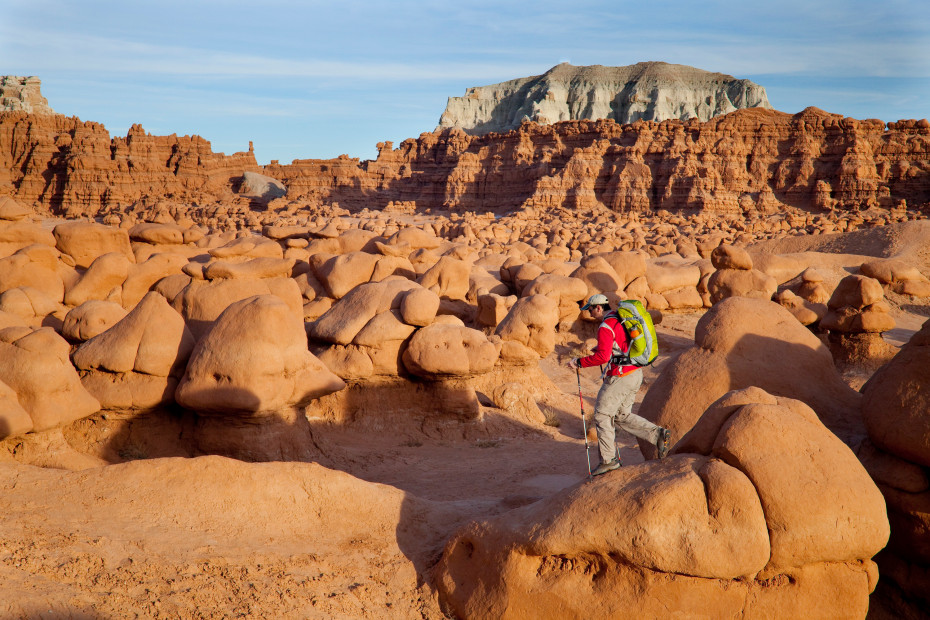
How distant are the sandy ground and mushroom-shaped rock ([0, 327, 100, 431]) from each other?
0.89 ft

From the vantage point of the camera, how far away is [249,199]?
50.3 metres

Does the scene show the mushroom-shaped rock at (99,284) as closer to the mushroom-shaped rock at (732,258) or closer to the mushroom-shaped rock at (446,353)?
the mushroom-shaped rock at (446,353)

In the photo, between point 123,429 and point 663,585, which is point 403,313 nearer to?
point 123,429

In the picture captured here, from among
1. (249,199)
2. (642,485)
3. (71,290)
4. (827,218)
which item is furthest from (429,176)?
(642,485)

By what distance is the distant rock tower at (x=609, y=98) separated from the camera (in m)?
82.4

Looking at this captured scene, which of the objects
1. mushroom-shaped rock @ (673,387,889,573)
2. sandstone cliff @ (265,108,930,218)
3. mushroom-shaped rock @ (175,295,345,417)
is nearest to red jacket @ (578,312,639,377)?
mushroom-shaped rock @ (673,387,889,573)

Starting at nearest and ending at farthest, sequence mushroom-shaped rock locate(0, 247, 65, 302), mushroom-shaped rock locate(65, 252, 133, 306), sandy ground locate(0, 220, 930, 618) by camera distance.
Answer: sandy ground locate(0, 220, 930, 618) → mushroom-shaped rock locate(0, 247, 65, 302) → mushroom-shaped rock locate(65, 252, 133, 306)

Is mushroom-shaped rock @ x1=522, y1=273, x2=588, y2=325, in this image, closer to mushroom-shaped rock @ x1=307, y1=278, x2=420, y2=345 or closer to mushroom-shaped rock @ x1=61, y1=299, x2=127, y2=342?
mushroom-shaped rock @ x1=307, y1=278, x2=420, y2=345

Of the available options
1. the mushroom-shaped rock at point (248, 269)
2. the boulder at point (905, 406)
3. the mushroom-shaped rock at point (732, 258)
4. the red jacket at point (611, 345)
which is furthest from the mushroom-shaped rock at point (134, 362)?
the mushroom-shaped rock at point (732, 258)

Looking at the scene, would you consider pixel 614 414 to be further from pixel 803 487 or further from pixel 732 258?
pixel 732 258

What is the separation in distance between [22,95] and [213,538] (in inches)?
2804

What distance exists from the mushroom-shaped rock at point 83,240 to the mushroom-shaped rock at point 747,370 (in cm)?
924

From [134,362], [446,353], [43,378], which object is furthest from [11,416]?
[446,353]

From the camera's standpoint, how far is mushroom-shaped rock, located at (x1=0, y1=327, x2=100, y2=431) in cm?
585
